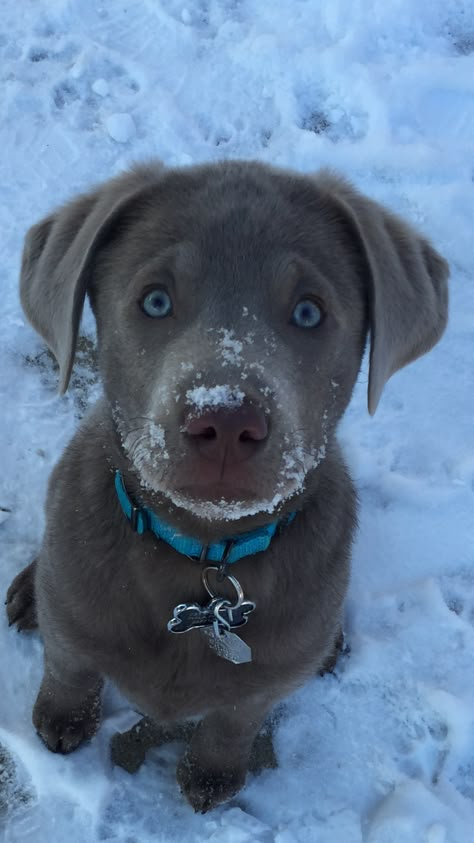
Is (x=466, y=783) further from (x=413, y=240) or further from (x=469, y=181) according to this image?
(x=469, y=181)

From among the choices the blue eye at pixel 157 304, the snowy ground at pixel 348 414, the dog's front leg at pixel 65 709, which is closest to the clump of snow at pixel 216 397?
the blue eye at pixel 157 304

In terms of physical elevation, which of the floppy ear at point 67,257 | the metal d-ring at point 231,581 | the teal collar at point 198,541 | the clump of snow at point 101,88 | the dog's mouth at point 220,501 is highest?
the floppy ear at point 67,257

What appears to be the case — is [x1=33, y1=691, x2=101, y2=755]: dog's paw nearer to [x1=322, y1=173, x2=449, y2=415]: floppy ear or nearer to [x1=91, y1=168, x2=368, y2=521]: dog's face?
[x1=91, y1=168, x2=368, y2=521]: dog's face

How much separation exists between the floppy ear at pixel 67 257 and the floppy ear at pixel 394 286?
51 cm

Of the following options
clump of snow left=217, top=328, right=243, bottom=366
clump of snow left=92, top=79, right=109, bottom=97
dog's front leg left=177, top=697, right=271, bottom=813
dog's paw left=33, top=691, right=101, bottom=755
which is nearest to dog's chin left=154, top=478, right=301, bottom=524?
clump of snow left=217, top=328, right=243, bottom=366

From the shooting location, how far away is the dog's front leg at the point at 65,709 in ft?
8.18

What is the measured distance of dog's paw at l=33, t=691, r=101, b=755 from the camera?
8.46 feet

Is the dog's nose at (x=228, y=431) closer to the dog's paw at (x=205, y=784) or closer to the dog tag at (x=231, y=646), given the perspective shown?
the dog tag at (x=231, y=646)

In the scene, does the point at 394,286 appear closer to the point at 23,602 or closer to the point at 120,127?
the point at 23,602

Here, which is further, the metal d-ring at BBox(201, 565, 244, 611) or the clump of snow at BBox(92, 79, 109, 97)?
the clump of snow at BBox(92, 79, 109, 97)

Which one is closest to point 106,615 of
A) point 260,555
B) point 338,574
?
point 260,555

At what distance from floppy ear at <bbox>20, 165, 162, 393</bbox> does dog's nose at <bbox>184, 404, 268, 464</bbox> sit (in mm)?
522

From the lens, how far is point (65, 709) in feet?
8.41

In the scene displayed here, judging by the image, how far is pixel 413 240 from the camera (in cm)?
210
